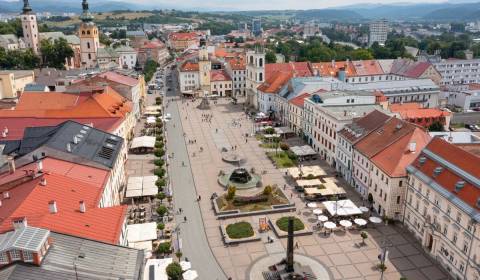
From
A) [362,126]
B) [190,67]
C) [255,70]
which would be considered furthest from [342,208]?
[190,67]

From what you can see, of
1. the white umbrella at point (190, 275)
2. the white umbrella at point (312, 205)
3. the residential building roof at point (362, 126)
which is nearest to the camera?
the white umbrella at point (190, 275)

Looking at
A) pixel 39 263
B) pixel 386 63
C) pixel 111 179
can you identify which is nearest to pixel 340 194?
pixel 111 179

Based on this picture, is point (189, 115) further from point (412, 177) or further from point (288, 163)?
point (412, 177)

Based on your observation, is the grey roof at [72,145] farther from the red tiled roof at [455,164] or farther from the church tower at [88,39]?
the church tower at [88,39]

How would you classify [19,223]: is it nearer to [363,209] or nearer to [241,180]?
[241,180]

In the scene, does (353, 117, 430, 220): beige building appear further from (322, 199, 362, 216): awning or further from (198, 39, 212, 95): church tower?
(198, 39, 212, 95): church tower

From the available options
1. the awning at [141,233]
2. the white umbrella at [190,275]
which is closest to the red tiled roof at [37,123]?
the awning at [141,233]
